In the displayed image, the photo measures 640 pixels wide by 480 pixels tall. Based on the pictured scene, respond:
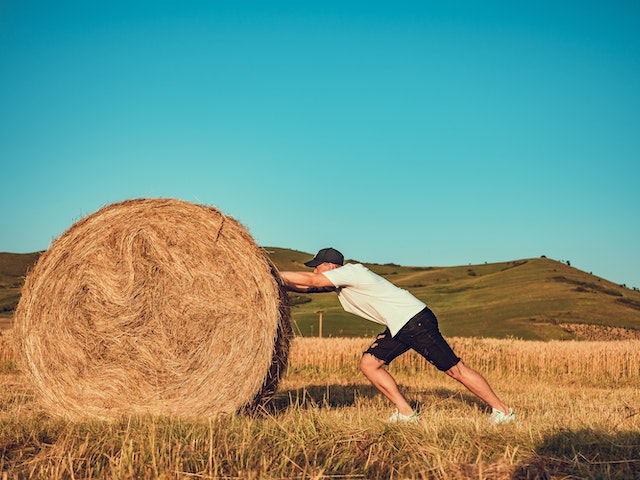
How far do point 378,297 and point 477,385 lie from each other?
1.32 meters

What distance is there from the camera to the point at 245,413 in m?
6.85

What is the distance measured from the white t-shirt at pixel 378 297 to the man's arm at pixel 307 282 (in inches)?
4.5

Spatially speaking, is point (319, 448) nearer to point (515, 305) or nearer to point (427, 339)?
point (427, 339)

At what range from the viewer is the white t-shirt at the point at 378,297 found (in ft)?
22.1

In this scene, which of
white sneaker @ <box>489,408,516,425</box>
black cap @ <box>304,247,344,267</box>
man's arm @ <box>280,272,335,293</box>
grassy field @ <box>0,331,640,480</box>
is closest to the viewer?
grassy field @ <box>0,331,640,480</box>

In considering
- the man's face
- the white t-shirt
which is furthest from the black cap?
the white t-shirt

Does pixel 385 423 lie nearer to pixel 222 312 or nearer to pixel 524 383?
pixel 222 312

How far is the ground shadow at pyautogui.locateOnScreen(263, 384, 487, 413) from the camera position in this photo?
→ 349 inches

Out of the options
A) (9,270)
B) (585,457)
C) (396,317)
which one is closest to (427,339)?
(396,317)

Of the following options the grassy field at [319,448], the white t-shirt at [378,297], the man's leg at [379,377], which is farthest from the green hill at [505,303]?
the grassy field at [319,448]

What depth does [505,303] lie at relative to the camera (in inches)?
1649

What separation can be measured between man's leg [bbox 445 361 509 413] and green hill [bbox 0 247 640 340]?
12.5 metres

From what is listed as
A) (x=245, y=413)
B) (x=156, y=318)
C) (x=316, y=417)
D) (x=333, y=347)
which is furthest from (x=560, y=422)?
(x=333, y=347)

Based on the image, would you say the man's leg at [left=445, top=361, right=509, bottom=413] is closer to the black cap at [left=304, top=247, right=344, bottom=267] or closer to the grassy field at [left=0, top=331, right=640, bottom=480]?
the grassy field at [left=0, top=331, right=640, bottom=480]
